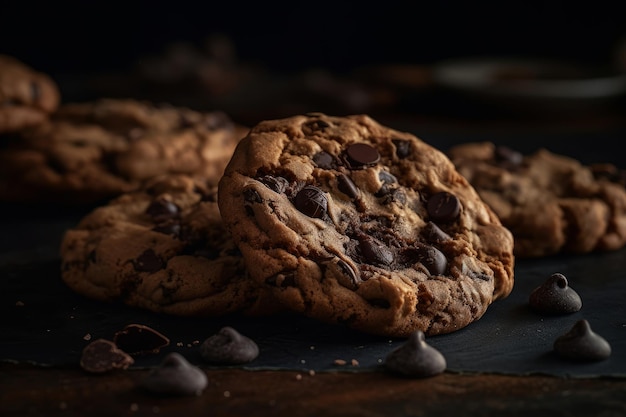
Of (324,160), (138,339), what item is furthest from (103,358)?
(324,160)

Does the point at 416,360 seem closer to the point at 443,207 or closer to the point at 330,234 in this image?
the point at 330,234

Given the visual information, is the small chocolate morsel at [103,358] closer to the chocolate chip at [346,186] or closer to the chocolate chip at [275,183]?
the chocolate chip at [275,183]

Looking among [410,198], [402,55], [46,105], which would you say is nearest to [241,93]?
[402,55]

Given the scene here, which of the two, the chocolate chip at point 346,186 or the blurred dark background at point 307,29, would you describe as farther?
the blurred dark background at point 307,29

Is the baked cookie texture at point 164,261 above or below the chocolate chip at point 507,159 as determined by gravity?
below

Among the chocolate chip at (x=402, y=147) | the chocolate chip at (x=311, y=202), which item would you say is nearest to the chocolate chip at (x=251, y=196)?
the chocolate chip at (x=311, y=202)

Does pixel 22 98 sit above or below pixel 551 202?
above

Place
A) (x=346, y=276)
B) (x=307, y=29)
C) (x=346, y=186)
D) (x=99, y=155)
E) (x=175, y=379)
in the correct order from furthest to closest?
(x=307, y=29), (x=99, y=155), (x=346, y=186), (x=346, y=276), (x=175, y=379)

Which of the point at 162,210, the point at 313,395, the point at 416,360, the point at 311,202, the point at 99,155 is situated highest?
the point at 99,155

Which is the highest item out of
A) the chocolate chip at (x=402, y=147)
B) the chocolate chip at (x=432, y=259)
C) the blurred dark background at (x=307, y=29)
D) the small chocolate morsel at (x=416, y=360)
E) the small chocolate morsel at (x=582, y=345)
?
the blurred dark background at (x=307, y=29)
